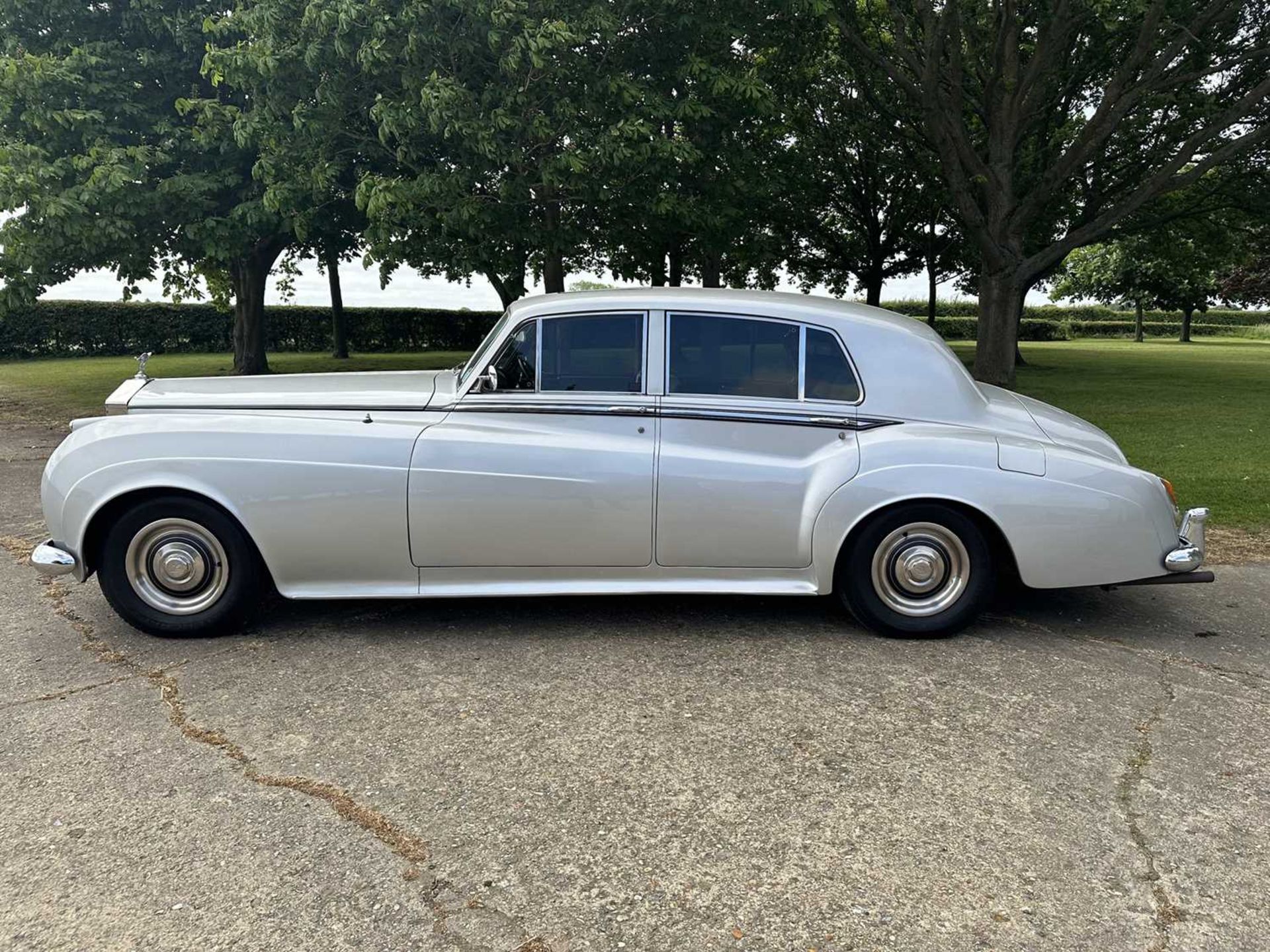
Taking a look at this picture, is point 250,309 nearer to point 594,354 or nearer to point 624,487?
point 594,354

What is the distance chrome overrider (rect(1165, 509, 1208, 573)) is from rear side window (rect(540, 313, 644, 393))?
8.47 feet

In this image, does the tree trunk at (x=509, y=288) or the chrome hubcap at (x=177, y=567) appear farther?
the tree trunk at (x=509, y=288)

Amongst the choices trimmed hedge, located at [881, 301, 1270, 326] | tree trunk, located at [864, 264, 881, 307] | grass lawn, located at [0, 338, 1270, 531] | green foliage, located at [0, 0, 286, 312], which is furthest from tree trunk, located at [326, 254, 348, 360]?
trimmed hedge, located at [881, 301, 1270, 326]

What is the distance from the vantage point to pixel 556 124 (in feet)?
32.0

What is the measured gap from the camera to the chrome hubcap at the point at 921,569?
4.08 metres

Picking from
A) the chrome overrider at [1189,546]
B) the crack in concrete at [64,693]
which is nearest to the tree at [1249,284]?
the chrome overrider at [1189,546]

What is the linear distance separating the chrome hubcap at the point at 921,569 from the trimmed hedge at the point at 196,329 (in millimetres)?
27056

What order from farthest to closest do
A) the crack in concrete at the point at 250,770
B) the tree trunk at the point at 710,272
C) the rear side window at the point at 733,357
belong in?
the tree trunk at the point at 710,272 < the rear side window at the point at 733,357 < the crack in concrete at the point at 250,770

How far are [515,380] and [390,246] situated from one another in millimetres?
6746

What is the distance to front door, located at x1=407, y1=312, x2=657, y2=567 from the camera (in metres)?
4.00

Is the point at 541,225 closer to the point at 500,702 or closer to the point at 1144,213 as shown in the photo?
the point at 500,702

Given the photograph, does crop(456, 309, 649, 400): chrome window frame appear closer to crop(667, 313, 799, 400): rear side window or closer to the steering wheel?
the steering wheel

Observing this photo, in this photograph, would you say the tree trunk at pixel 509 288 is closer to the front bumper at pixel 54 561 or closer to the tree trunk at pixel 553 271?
the tree trunk at pixel 553 271

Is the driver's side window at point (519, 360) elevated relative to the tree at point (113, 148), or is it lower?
lower
